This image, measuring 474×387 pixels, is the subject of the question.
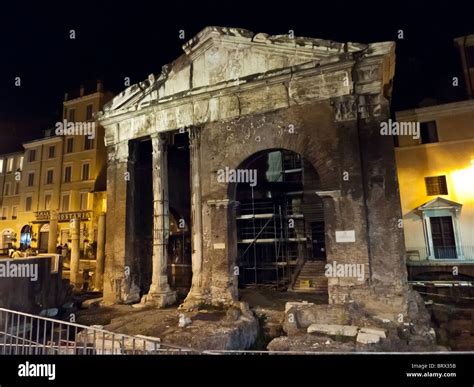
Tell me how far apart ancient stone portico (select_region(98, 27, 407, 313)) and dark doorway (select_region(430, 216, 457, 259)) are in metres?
10.5

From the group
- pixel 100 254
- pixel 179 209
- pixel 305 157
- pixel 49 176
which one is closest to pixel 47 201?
pixel 49 176

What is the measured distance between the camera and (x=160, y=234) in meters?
11.4

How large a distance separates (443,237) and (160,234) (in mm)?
15454

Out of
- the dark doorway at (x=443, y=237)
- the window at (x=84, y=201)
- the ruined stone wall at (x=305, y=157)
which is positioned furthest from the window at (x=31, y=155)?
the dark doorway at (x=443, y=237)

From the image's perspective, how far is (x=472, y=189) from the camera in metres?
17.1

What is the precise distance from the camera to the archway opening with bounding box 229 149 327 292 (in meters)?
15.7

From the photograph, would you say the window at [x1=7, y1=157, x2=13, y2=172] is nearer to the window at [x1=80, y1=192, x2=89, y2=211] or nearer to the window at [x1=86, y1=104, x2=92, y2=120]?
the window at [x1=86, y1=104, x2=92, y2=120]

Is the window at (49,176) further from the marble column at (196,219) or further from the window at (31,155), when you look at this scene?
the marble column at (196,219)

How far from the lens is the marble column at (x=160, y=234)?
36.4 feet

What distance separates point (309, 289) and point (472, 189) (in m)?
11.2

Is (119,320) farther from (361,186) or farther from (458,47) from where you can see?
(458,47)

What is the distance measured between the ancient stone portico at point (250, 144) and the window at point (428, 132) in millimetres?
9586
